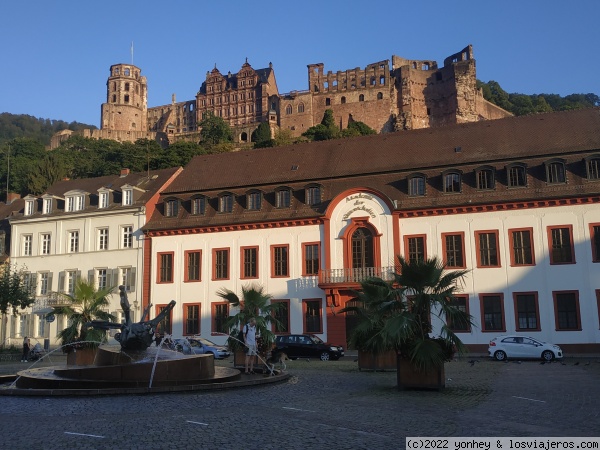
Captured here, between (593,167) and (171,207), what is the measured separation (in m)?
26.6

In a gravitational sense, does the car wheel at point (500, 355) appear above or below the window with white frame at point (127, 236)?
below

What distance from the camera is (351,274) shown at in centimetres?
3747

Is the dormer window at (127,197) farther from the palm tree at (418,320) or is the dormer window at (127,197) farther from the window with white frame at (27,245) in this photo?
the palm tree at (418,320)

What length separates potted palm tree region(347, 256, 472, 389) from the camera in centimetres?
1568

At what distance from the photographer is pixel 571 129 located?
38.6m

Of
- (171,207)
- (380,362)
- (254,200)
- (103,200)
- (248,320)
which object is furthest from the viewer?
(103,200)

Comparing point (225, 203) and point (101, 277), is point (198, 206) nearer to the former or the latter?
point (225, 203)

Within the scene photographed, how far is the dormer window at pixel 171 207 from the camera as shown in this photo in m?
A: 43.9

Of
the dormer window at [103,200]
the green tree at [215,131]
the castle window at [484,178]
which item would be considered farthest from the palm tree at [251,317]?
the green tree at [215,131]

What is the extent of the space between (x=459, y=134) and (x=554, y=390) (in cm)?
2713

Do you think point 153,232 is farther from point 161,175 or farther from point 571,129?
point 571,129

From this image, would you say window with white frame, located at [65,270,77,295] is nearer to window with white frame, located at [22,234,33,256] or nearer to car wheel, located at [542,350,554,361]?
window with white frame, located at [22,234,33,256]

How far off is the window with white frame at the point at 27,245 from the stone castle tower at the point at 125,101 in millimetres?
126925

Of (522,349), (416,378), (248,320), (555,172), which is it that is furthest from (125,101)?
(416,378)
